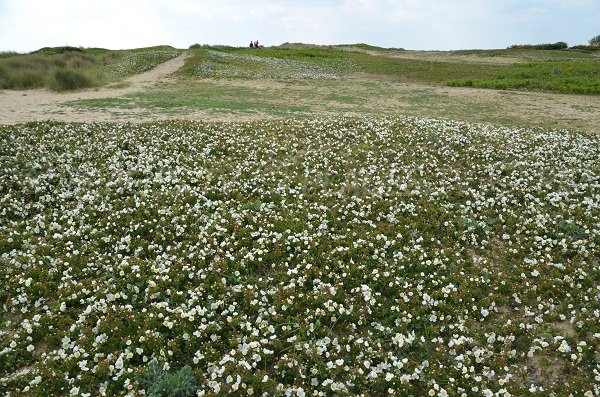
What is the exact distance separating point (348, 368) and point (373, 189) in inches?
264

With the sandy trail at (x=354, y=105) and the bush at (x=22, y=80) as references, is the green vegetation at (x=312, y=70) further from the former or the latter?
the bush at (x=22, y=80)

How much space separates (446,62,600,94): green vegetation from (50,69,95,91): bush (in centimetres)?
3035

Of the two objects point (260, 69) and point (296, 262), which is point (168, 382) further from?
point (260, 69)

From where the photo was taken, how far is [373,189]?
12289 mm

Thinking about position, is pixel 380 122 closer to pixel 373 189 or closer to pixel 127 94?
pixel 373 189

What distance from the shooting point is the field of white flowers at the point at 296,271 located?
6.36m

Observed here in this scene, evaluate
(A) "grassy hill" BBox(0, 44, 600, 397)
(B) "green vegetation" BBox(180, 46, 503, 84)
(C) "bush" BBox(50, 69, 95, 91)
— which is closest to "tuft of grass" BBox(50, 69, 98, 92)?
(C) "bush" BBox(50, 69, 95, 91)

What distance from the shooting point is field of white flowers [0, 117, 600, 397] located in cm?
636

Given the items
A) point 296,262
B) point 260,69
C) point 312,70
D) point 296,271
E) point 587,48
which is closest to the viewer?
point 296,271

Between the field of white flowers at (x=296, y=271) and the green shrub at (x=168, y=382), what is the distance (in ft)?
0.11

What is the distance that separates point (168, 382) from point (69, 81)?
31624 mm

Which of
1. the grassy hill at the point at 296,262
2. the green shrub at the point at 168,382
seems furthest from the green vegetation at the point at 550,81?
the green shrub at the point at 168,382

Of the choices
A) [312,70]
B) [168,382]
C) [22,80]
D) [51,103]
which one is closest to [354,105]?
[51,103]

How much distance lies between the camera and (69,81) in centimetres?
3117
